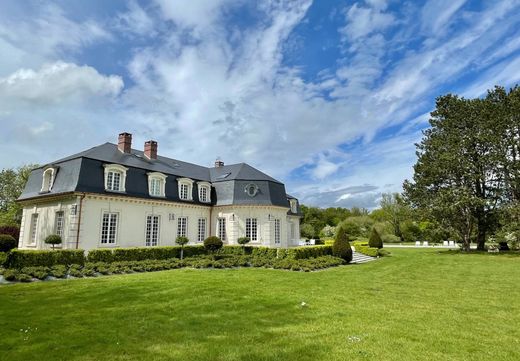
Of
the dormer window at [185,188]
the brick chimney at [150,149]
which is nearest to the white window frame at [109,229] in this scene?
the dormer window at [185,188]

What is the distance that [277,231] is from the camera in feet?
87.4

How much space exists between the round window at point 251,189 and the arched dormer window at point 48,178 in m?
13.2

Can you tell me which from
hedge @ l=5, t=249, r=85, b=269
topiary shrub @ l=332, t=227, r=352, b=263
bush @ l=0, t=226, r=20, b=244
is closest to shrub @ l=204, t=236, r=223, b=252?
hedge @ l=5, t=249, r=85, b=269

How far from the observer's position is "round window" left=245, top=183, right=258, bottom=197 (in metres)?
26.1

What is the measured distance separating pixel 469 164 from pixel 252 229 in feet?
72.8

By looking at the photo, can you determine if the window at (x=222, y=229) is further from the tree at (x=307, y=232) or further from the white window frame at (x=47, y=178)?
the tree at (x=307, y=232)

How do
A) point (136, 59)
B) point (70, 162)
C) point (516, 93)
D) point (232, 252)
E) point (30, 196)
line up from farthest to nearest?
1. point (516, 93)
2. point (232, 252)
3. point (30, 196)
4. point (70, 162)
5. point (136, 59)

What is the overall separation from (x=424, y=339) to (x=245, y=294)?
18.4ft

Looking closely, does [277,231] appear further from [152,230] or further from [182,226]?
[152,230]

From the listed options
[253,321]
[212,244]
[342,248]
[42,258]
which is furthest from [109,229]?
[253,321]

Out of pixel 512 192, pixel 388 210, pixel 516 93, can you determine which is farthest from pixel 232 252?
pixel 388 210

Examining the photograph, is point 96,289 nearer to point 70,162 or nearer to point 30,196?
point 70,162

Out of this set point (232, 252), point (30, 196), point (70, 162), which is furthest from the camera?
point (232, 252)

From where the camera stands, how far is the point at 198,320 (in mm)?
7316
